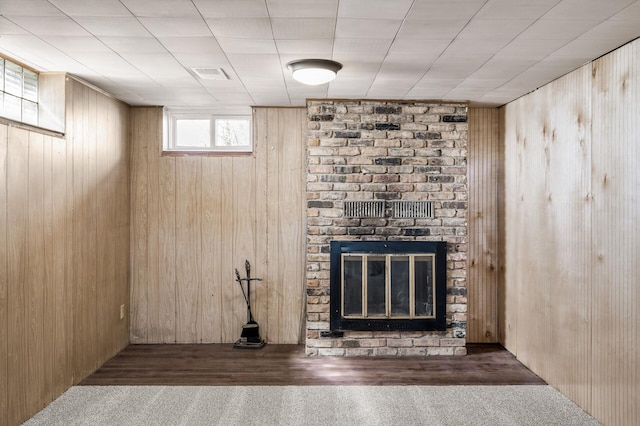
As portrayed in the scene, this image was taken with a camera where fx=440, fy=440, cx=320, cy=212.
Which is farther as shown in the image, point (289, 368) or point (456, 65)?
point (289, 368)

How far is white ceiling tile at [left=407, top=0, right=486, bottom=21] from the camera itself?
2090 mm

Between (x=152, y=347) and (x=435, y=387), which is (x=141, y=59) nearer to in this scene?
(x=152, y=347)

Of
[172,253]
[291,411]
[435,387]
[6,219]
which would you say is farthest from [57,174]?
[435,387]

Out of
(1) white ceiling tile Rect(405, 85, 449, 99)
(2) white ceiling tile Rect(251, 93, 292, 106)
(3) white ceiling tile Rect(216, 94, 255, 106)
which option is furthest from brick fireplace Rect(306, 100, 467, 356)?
(3) white ceiling tile Rect(216, 94, 255, 106)

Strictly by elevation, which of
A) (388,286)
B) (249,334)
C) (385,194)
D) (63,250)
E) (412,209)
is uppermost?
(385,194)

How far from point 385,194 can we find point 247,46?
1.99 meters

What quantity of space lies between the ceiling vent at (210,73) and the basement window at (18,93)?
1.19 metres

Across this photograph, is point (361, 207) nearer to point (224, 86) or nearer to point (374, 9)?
point (224, 86)

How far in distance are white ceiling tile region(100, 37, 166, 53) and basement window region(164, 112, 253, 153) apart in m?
1.79

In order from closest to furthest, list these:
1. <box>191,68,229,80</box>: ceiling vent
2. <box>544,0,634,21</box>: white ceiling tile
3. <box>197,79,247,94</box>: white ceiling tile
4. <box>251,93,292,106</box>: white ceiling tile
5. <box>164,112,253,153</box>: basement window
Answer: <box>544,0,634,21</box>: white ceiling tile < <box>191,68,229,80</box>: ceiling vent < <box>197,79,247,94</box>: white ceiling tile < <box>251,93,292,106</box>: white ceiling tile < <box>164,112,253,153</box>: basement window

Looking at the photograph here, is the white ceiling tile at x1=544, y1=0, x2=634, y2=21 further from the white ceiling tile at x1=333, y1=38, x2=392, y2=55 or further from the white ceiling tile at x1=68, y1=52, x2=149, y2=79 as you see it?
the white ceiling tile at x1=68, y1=52, x2=149, y2=79

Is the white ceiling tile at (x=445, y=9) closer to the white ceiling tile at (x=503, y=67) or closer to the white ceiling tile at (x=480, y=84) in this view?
the white ceiling tile at (x=503, y=67)

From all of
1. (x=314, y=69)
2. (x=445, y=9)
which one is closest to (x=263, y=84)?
(x=314, y=69)

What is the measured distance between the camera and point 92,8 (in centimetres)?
217
